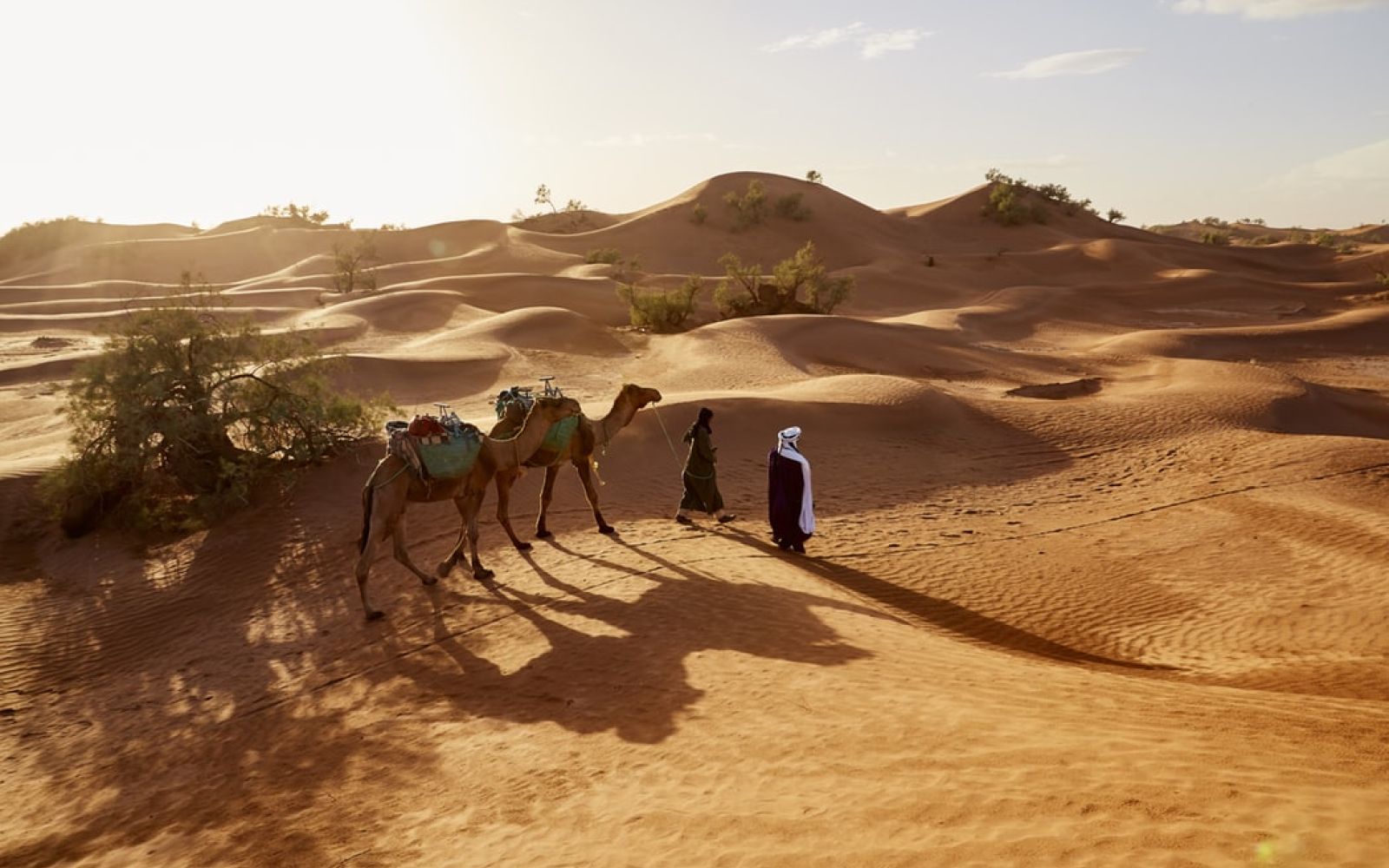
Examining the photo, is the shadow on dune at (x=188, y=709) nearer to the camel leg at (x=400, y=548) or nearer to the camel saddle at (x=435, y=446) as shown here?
the camel leg at (x=400, y=548)

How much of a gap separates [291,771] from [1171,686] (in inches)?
276

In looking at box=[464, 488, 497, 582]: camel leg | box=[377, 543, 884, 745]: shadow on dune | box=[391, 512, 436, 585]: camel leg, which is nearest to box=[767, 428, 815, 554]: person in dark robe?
box=[377, 543, 884, 745]: shadow on dune

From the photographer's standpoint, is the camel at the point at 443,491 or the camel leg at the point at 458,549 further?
the camel leg at the point at 458,549

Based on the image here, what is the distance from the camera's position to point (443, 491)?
9.40m

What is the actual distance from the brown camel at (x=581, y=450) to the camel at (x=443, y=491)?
0.24 metres

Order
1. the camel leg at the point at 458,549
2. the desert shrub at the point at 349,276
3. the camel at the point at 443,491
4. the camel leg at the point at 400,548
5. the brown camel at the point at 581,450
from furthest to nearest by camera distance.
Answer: the desert shrub at the point at 349,276
the brown camel at the point at 581,450
the camel leg at the point at 458,549
the camel leg at the point at 400,548
the camel at the point at 443,491

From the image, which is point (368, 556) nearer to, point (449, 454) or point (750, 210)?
point (449, 454)

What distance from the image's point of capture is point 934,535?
12023mm

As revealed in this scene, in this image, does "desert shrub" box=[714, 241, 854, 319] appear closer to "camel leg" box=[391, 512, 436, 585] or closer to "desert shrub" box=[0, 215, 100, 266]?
"camel leg" box=[391, 512, 436, 585]

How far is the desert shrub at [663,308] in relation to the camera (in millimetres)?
31234

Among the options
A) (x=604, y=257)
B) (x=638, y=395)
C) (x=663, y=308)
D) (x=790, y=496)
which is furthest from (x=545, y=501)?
(x=604, y=257)

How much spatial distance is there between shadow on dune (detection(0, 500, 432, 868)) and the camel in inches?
41.6

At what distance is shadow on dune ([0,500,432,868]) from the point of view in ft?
18.2

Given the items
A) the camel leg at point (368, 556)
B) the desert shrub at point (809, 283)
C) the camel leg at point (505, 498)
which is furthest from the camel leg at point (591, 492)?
the desert shrub at point (809, 283)
